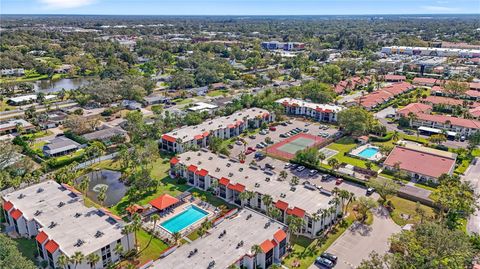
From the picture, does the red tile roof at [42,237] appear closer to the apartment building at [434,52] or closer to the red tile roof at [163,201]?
the red tile roof at [163,201]

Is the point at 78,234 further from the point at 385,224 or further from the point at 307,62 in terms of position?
the point at 307,62

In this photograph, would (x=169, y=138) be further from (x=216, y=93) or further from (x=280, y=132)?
(x=216, y=93)

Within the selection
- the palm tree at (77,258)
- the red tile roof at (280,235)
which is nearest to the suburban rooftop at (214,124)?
the red tile roof at (280,235)

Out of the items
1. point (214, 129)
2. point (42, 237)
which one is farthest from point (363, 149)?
point (42, 237)

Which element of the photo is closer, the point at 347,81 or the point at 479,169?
the point at 479,169

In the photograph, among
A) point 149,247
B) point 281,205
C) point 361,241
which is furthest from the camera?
point 281,205

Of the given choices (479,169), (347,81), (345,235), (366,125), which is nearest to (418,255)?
(345,235)

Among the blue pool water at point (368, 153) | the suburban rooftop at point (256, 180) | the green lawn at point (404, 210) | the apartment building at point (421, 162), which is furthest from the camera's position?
the blue pool water at point (368, 153)
